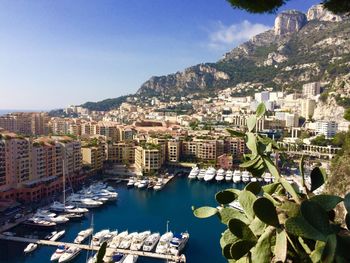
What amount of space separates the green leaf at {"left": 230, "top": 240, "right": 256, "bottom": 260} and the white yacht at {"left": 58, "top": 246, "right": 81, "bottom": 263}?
1246 centimetres

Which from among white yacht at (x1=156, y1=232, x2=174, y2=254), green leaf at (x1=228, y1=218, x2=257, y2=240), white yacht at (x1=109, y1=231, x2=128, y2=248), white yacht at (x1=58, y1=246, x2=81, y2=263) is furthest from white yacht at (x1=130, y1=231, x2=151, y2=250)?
green leaf at (x1=228, y1=218, x2=257, y2=240)

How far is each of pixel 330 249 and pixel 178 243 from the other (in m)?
13.0

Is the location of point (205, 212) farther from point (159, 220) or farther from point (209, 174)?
point (209, 174)

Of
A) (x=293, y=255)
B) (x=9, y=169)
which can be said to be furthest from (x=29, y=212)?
(x=293, y=255)

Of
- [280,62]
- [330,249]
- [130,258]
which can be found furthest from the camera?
[280,62]

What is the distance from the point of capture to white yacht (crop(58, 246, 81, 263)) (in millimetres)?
12578

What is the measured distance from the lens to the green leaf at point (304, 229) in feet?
3.74

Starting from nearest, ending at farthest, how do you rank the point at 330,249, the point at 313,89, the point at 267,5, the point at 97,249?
1. the point at 330,249
2. the point at 267,5
3. the point at 97,249
4. the point at 313,89

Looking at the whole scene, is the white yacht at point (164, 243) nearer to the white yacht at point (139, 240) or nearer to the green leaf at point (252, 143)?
the white yacht at point (139, 240)

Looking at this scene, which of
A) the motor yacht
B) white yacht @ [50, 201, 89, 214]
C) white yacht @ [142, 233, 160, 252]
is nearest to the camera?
white yacht @ [142, 233, 160, 252]

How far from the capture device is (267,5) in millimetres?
2512

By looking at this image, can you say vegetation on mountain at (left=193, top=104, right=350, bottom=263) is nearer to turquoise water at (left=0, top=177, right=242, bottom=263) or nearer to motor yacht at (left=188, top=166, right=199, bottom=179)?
turquoise water at (left=0, top=177, right=242, bottom=263)

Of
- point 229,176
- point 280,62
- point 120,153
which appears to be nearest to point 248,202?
point 229,176

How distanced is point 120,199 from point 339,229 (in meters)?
21.0
